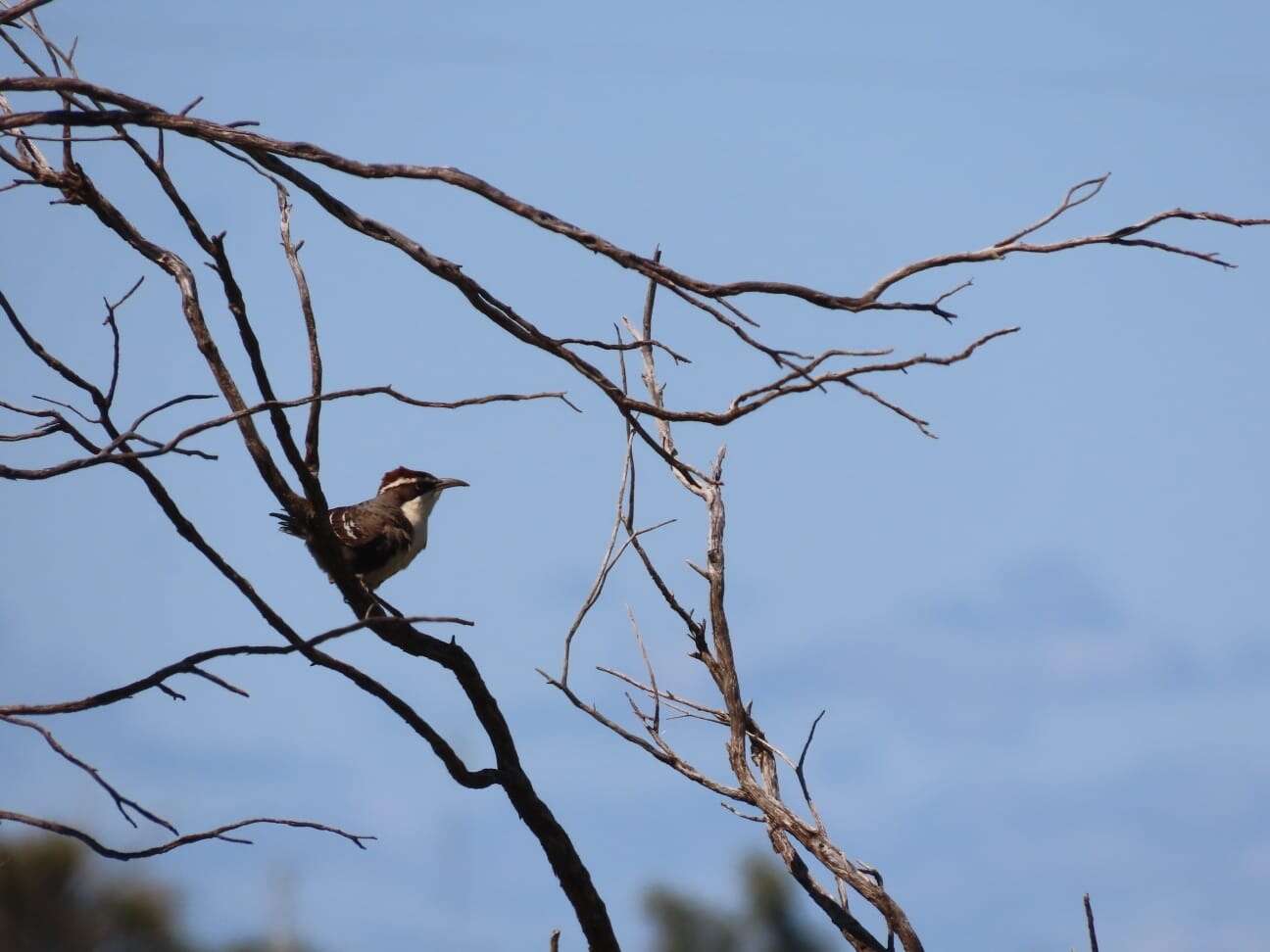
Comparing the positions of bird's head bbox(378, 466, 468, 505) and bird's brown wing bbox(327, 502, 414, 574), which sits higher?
bird's head bbox(378, 466, 468, 505)

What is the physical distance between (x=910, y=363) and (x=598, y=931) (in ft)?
8.94

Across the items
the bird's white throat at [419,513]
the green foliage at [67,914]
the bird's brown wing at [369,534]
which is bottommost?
the green foliage at [67,914]

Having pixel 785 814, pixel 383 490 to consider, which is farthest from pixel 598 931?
pixel 383 490

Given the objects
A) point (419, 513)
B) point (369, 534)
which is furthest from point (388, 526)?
point (419, 513)

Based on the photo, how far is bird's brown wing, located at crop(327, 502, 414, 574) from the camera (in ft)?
25.8

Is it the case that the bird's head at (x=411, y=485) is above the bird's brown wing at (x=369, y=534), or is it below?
above

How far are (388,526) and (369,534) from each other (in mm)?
178

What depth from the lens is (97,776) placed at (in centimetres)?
452

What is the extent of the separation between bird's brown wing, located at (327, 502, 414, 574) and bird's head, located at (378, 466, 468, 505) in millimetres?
626

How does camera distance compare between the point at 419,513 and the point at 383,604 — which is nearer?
the point at 383,604

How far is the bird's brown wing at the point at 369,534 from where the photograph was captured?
7875 millimetres

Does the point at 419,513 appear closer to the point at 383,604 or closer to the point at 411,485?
the point at 411,485

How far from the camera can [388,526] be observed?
320 inches

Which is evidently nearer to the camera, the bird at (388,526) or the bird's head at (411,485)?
the bird at (388,526)
